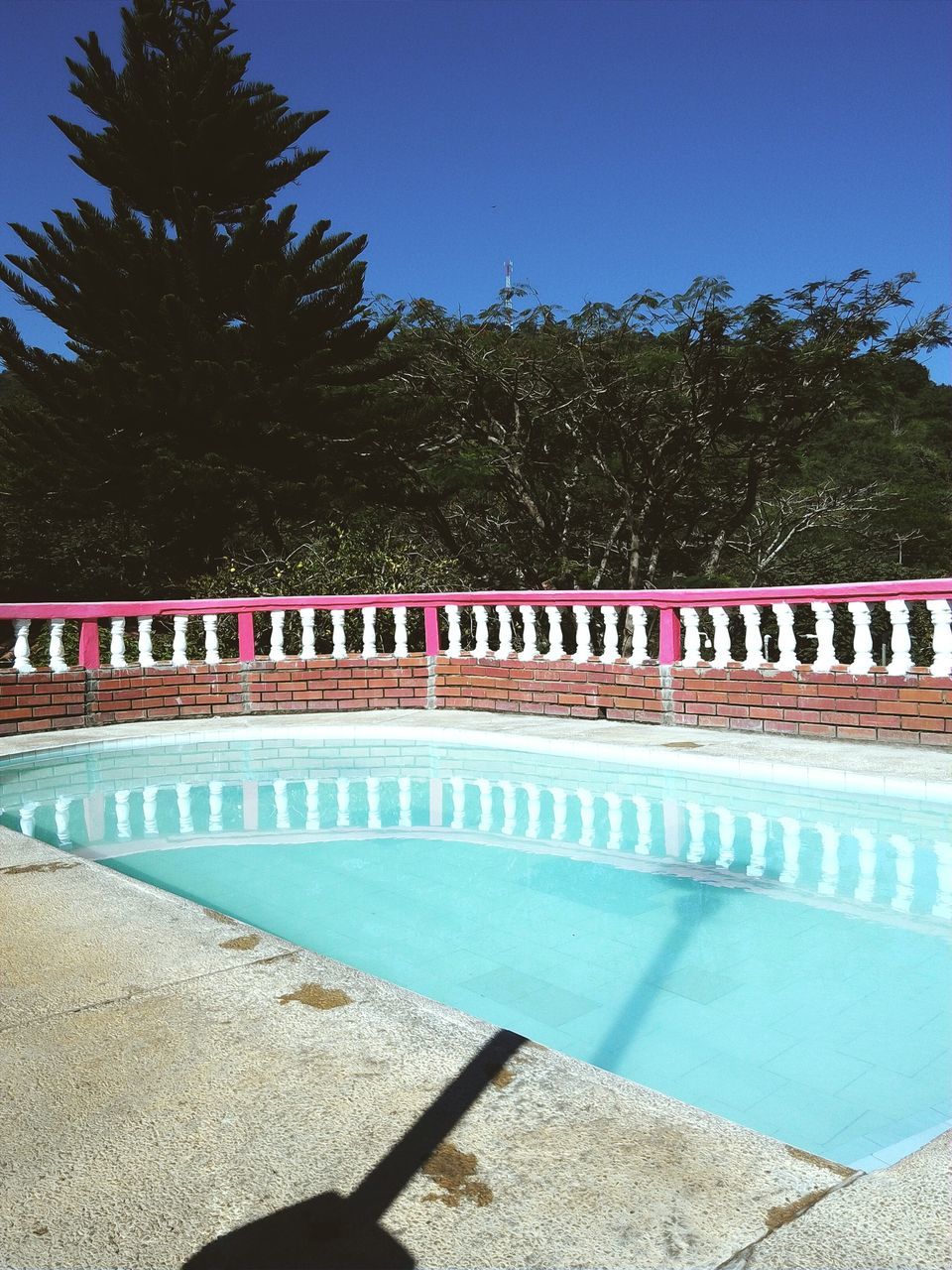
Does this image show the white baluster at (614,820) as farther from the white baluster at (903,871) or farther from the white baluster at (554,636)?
the white baluster at (554,636)

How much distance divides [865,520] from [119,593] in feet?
43.5

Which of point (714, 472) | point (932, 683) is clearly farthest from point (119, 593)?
point (932, 683)

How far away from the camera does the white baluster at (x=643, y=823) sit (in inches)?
165

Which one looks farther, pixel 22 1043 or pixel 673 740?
pixel 673 740

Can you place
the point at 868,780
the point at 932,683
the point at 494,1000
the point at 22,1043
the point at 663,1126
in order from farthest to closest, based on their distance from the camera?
1. the point at 932,683
2. the point at 868,780
3. the point at 494,1000
4. the point at 22,1043
5. the point at 663,1126

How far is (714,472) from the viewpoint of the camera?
16688 mm

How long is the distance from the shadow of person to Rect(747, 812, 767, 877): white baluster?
8.35 feet

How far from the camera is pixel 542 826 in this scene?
4.59m

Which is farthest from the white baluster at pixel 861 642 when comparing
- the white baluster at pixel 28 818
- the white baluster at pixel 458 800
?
the white baluster at pixel 28 818

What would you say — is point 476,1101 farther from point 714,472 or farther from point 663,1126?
point 714,472

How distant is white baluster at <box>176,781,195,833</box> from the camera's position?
477cm

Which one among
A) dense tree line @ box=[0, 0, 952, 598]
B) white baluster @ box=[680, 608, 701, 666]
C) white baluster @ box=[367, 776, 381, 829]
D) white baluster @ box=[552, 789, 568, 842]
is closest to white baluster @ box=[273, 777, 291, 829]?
white baluster @ box=[367, 776, 381, 829]

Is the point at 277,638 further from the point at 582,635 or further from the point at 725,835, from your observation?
the point at 725,835

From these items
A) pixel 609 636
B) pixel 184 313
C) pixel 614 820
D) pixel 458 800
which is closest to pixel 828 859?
pixel 614 820
